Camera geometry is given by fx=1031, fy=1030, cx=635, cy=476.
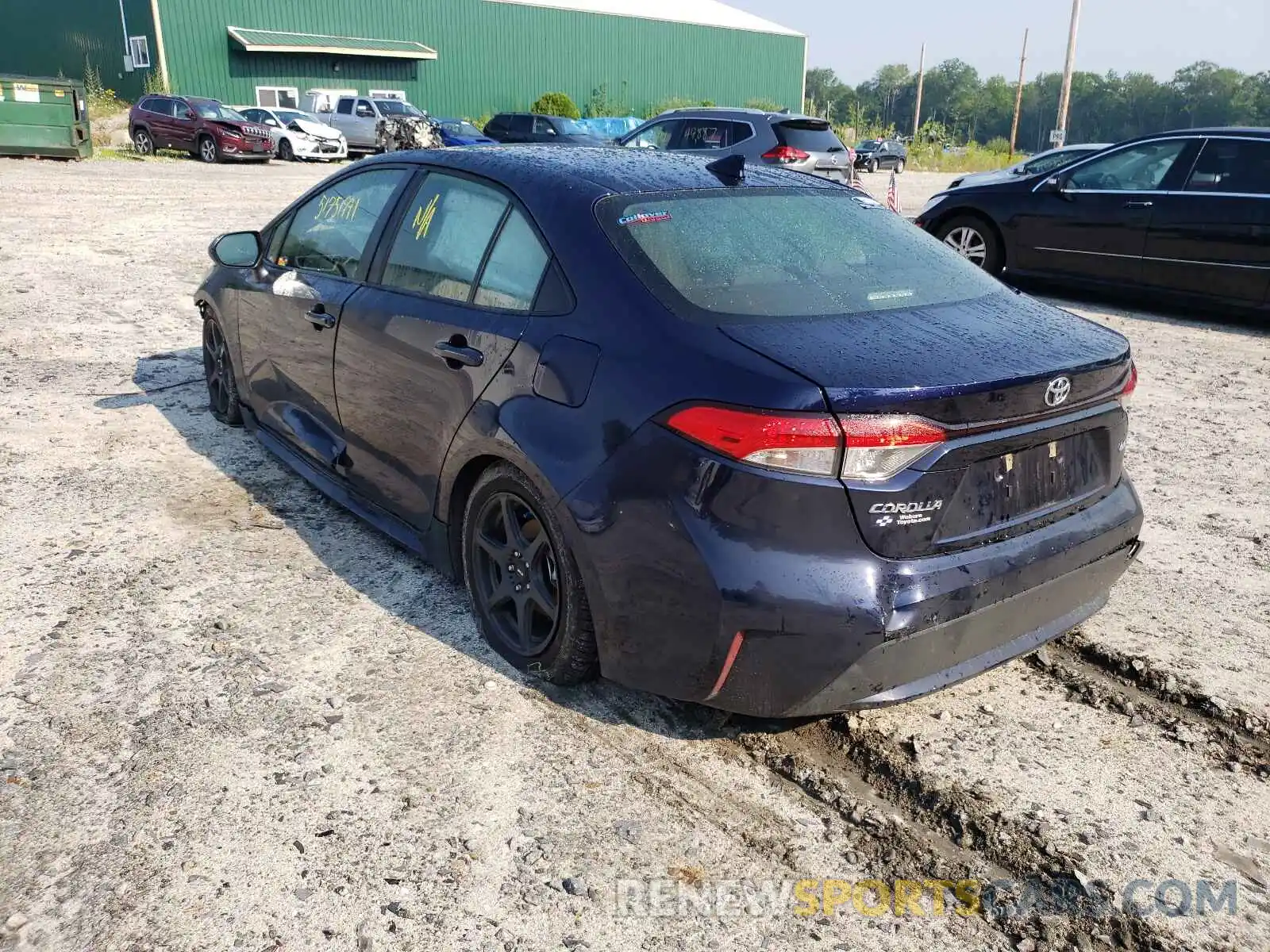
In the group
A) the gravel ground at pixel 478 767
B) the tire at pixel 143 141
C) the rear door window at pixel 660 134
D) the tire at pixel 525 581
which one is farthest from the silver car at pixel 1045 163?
the tire at pixel 143 141

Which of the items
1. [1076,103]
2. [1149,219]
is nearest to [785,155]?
[1149,219]

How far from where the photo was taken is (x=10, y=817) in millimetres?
2562

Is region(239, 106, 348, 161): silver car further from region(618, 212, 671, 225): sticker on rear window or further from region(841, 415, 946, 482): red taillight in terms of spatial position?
region(841, 415, 946, 482): red taillight

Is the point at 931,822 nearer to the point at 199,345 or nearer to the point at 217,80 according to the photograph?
the point at 199,345

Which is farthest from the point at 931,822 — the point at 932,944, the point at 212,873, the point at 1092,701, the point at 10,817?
the point at 10,817

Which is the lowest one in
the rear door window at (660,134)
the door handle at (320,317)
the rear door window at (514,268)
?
the door handle at (320,317)

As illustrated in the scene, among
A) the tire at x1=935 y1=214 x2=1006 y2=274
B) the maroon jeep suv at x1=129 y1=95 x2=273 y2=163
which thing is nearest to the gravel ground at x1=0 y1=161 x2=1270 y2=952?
the tire at x1=935 y1=214 x2=1006 y2=274

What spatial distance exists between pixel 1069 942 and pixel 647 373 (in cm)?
161

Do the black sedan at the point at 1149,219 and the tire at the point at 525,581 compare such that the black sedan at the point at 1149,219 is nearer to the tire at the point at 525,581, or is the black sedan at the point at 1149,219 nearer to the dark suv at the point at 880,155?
the tire at the point at 525,581

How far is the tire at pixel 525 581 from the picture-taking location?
2914mm

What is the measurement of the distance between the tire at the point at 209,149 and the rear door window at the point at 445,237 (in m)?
25.1

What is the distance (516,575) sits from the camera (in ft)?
10.4

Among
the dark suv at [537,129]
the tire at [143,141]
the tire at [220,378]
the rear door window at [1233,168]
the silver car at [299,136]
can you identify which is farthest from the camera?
the dark suv at [537,129]

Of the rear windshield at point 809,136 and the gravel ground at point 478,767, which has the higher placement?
the rear windshield at point 809,136
